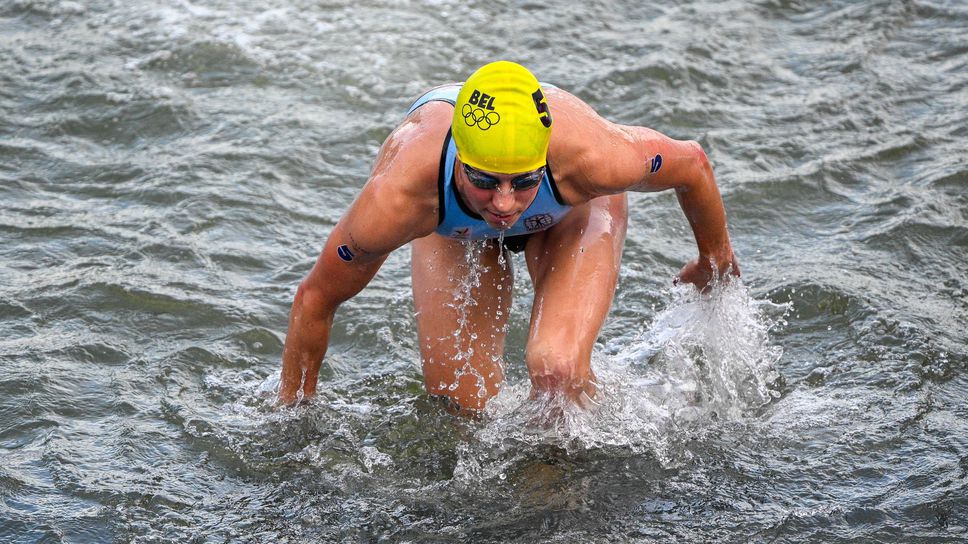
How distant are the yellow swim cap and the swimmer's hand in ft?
5.13

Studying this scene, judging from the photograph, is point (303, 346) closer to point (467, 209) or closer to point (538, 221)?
point (467, 209)

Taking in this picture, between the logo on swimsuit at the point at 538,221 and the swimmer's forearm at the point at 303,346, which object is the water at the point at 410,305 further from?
the logo on swimsuit at the point at 538,221

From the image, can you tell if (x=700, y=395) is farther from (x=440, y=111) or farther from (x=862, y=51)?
(x=862, y=51)

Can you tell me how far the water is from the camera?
220 inches

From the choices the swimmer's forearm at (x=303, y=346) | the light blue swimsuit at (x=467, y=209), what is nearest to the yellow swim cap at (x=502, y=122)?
the light blue swimsuit at (x=467, y=209)

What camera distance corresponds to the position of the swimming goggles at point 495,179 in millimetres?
4867

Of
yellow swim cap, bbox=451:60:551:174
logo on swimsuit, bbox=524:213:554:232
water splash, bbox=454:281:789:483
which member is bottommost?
water splash, bbox=454:281:789:483

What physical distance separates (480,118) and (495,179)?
257mm

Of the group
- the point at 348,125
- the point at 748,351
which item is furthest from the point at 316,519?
the point at 348,125

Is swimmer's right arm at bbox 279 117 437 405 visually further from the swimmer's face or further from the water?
the water

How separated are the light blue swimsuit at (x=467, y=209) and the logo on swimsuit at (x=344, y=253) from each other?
426 mm

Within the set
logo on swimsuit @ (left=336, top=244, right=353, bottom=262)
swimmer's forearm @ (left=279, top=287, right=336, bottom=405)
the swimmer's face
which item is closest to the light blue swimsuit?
the swimmer's face

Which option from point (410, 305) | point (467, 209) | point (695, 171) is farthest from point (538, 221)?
point (410, 305)

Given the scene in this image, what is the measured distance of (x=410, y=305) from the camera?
7.55 metres
